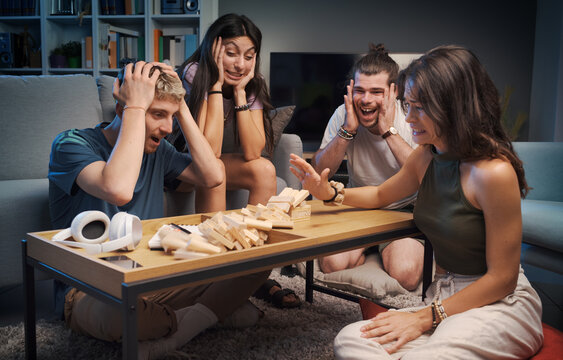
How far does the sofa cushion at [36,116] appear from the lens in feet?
7.48

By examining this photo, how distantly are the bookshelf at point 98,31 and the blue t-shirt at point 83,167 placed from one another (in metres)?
3.01

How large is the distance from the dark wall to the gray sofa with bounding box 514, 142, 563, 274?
2655mm

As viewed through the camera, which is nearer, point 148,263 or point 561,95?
point 148,263

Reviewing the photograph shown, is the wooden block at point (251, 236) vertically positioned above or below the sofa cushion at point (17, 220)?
above

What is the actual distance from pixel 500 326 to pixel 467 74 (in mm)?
572

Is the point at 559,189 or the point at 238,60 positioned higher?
the point at 238,60

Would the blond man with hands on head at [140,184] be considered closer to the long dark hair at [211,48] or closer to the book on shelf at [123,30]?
the long dark hair at [211,48]

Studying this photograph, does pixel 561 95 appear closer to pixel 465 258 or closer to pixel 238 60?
pixel 238 60

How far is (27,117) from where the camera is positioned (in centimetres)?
232

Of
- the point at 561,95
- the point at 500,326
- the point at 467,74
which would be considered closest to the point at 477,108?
the point at 467,74

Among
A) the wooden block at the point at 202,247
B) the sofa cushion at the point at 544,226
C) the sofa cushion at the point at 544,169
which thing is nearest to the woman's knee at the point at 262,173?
the sofa cushion at the point at 544,226

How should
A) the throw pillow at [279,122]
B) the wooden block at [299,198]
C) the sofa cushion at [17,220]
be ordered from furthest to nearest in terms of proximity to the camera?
the throw pillow at [279,122] < the sofa cushion at [17,220] < the wooden block at [299,198]

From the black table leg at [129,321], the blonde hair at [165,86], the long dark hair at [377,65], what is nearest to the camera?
the black table leg at [129,321]

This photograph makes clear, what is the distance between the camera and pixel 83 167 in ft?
4.72
